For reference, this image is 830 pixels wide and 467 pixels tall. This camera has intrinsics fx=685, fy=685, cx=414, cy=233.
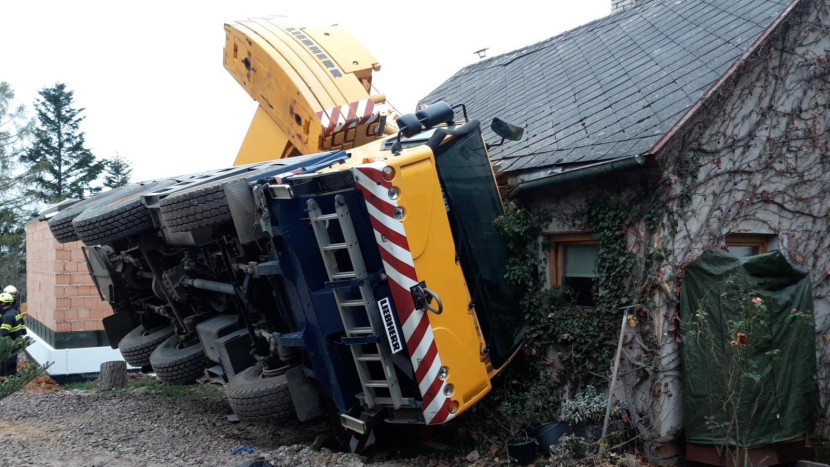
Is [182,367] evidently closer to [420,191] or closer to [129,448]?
[129,448]

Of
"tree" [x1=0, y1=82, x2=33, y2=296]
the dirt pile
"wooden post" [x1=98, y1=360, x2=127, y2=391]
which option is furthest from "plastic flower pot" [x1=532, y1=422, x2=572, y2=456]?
"tree" [x1=0, y1=82, x2=33, y2=296]

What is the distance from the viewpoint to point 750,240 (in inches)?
238

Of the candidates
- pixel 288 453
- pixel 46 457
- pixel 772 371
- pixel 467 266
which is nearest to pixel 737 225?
pixel 772 371

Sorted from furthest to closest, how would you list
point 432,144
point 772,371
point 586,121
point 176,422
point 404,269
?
point 176,422
point 586,121
point 772,371
point 432,144
point 404,269

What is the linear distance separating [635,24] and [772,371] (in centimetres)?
470

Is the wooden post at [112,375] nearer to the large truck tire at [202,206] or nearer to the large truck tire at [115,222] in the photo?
the large truck tire at [115,222]

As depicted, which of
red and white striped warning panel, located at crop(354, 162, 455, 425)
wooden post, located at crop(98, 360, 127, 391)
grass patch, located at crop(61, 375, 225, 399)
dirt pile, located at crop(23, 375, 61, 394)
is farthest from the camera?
dirt pile, located at crop(23, 375, 61, 394)

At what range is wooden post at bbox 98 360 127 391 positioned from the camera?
910cm

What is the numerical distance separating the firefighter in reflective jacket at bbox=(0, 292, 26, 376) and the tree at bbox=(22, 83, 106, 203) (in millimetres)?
16968

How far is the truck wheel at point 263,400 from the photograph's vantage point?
16.8ft

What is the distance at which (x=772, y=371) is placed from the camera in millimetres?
5172

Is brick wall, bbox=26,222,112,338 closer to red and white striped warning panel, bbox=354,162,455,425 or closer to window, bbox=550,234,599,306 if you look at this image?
window, bbox=550,234,599,306

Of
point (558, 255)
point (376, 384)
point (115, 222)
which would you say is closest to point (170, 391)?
point (115, 222)

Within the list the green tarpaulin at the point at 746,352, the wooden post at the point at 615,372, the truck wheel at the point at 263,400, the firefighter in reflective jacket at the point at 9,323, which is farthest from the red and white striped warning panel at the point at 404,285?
Answer: the firefighter in reflective jacket at the point at 9,323
